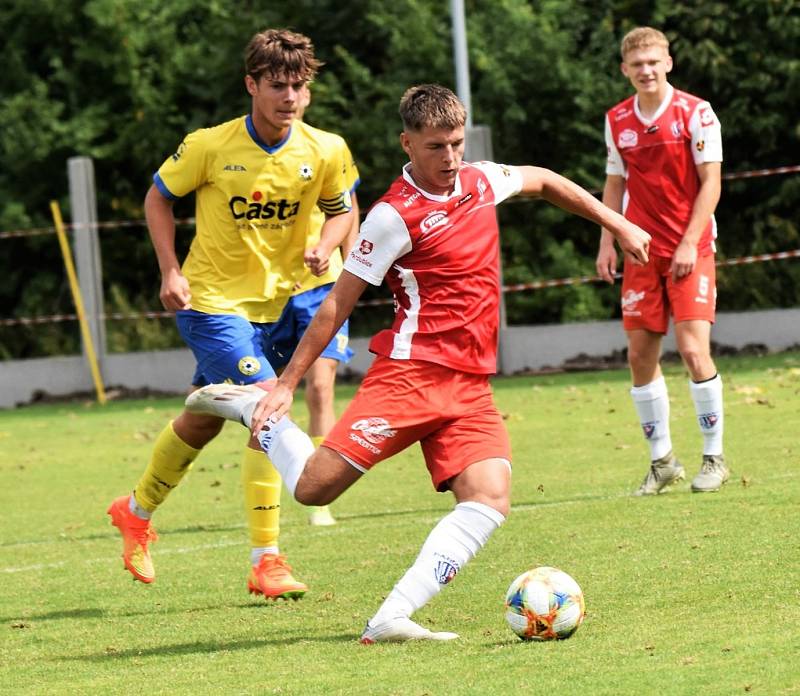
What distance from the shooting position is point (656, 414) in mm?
8719

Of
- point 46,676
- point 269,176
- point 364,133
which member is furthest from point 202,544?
point 364,133

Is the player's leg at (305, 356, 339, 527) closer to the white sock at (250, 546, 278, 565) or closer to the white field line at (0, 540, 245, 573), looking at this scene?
the white field line at (0, 540, 245, 573)

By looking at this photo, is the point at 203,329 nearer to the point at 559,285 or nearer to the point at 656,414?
the point at 656,414

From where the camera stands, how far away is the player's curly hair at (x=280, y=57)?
21.8 ft

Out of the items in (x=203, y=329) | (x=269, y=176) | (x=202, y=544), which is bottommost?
(x=202, y=544)

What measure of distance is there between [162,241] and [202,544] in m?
1.90

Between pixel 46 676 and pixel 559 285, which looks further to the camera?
pixel 559 285

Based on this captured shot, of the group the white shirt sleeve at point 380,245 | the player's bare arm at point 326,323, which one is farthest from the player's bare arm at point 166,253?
the white shirt sleeve at point 380,245

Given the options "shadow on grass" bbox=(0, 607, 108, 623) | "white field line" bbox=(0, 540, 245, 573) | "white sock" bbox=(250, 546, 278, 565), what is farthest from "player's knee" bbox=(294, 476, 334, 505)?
"white field line" bbox=(0, 540, 245, 573)

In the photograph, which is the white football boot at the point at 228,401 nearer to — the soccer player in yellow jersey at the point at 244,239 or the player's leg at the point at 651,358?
the soccer player in yellow jersey at the point at 244,239

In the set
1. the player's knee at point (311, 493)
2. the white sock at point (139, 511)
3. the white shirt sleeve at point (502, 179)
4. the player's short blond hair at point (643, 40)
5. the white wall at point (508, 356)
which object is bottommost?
the white wall at point (508, 356)

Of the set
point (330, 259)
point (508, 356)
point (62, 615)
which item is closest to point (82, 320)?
point (508, 356)

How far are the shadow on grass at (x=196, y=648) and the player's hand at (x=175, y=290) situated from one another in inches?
65.0

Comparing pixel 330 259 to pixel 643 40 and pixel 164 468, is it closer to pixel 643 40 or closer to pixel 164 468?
pixel 164 468
